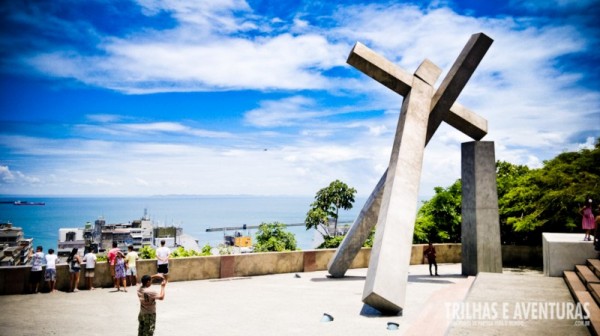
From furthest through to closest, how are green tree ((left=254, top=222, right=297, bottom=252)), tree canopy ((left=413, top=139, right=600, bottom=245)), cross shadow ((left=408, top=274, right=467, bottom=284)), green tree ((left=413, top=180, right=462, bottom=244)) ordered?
green tree ((left=254, top=222, right=297, bottom=252))
green tree ((left=413, top=180, right=462, bottom=244))
tree canopy ((left=413, top=139, right=600, bottom=245))
cross shadow ((left=408, top=274, right=467, bottom=284))

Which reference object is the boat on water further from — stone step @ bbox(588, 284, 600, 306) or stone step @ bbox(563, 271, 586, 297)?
stone step @ bbox(588, 284, 600, 306)

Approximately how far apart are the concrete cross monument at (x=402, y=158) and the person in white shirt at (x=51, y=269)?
8843 millimetres

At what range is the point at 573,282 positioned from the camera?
9148 mm

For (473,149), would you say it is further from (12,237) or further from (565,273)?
(12,237)

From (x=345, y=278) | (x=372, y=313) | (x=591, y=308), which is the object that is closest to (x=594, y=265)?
(x=591, y=308)

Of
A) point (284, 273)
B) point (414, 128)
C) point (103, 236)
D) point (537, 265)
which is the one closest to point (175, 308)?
point (284, 273)

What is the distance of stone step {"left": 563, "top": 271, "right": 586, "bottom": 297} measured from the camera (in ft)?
27.9

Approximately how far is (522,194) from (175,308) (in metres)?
17.1

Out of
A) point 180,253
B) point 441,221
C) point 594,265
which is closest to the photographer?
point 594,265

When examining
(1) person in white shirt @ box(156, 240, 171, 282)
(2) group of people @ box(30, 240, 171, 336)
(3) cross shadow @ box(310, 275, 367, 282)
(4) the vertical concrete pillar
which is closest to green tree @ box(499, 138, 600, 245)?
(4) the vertical concrete pillar

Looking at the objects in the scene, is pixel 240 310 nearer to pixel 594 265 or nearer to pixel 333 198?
pixel 594 265

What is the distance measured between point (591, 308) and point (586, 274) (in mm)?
3065

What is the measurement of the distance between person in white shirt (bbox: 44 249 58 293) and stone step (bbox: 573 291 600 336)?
1292 cm

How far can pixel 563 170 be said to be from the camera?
18734mm
